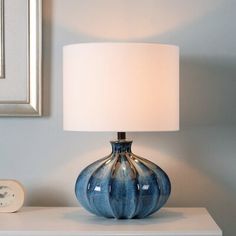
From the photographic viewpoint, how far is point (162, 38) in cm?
173

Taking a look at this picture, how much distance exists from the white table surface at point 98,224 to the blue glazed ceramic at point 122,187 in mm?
40

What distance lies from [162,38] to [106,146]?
A: 43cm

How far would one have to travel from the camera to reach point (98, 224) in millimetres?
1420

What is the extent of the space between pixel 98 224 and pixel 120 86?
1.32ft

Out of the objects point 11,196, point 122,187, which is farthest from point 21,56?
point 122,187

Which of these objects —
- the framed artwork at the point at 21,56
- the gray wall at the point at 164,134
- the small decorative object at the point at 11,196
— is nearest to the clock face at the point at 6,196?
the small decorative object at the point at 11,196

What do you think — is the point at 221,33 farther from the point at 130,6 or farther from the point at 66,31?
the point at 66,31

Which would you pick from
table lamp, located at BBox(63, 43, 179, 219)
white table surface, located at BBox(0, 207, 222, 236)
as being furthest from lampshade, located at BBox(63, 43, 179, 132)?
white table surface, located at BBox(0, 207, 222, 236)

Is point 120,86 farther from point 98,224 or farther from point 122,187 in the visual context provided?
point 98,224

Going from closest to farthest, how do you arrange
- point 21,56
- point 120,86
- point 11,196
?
point 120,86 → point 11,196 → point 21,56

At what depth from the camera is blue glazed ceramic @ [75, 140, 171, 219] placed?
1423 millimetres

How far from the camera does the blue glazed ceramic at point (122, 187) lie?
4.67 ft

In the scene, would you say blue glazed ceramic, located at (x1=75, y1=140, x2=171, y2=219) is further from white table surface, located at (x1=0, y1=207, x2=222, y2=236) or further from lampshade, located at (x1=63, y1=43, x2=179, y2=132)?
lampshade, located at (x1=63, y1=43, x2=179, y2=132)

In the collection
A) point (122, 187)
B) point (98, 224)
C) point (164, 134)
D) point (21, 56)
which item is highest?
point (21, 56)
